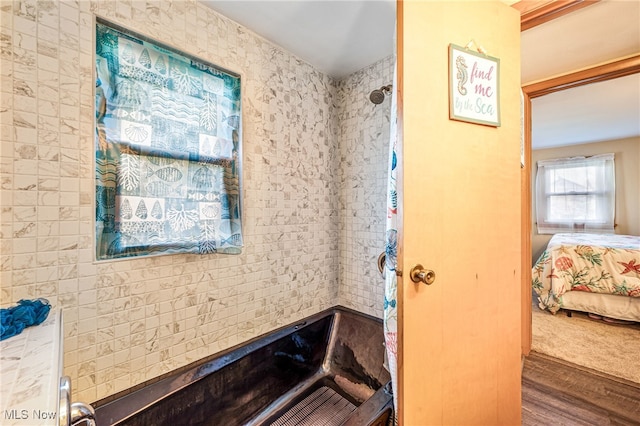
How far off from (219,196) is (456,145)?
1.14 metres

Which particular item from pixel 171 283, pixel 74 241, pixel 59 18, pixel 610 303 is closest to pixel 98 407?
pixel 171 283

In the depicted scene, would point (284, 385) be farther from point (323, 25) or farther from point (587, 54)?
point (587, 54)

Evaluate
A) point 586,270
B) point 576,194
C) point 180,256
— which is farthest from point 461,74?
point 576,194

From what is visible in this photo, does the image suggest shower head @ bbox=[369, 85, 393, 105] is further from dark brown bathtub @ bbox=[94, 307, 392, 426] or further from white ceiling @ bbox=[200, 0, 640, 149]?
dark brown bathtub @ bbox=[94, 307, 392, 426]

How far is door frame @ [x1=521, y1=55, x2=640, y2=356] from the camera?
1628mm

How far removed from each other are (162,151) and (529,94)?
8.11 feet

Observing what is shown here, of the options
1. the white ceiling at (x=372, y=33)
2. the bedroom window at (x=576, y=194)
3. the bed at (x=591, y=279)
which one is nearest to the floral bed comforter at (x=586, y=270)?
the bed at (x=591, y=279)

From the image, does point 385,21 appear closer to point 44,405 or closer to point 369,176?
point 369,176

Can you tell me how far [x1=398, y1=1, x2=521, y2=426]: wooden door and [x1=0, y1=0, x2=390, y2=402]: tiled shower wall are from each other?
70 cm

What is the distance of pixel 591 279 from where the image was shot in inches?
102

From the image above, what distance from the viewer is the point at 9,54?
865 millimetres

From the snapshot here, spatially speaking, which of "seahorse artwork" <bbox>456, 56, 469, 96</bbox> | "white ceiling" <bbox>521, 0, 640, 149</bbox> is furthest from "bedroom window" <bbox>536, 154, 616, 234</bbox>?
"seahorse artwork" <bbox>456, 56, 469, 96</bbox>

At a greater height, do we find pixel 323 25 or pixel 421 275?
pixel 323 25

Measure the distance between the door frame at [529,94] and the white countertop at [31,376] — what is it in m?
2.36
